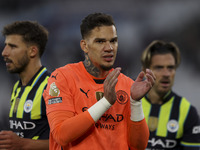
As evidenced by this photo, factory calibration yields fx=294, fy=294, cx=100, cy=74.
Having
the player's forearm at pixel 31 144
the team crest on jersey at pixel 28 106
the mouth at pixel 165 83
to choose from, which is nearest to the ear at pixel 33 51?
the team crest on jersey at pixel 28 106

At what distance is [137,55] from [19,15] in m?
3.11

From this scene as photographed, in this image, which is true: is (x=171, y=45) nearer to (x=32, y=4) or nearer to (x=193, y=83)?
(x=193, y=83)

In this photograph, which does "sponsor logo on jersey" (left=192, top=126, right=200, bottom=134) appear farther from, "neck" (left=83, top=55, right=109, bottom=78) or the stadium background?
the stadium background

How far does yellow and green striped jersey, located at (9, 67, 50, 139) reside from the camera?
8.01ft

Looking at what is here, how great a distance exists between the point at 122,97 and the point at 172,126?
1.16m

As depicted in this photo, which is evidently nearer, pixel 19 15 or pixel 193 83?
pixel 193 83

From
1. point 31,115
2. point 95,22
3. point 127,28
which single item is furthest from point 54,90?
point 127,28

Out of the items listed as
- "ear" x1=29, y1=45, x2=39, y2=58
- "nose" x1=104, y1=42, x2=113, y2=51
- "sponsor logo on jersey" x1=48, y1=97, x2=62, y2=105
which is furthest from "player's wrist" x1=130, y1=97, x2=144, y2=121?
"ear" x1=29, y1=45, x2=39, y2=58

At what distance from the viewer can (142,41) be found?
6.68 meters

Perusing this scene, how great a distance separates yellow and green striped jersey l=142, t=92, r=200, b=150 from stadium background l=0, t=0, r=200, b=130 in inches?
121

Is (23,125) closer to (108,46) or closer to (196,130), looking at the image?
(108,46)

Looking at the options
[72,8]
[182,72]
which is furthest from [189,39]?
[72,8]

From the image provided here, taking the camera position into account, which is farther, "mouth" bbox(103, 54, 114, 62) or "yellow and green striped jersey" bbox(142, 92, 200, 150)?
"yellow and green striped jersey" bbox(142, 92, 200, 150)

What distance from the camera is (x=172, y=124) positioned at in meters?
2.88
